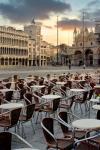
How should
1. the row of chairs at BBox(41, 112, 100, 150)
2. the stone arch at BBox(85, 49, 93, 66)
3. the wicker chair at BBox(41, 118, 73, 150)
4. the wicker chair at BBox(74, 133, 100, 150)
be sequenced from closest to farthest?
the wicker chair at BBox(74, 133, 100, 150)
the row of chairs at BBox(41, 112, 100, 150)
the wicker chair at BBox(41, 118, 73, 150)
the stone arch at BBox(85, 49, 93, 66)

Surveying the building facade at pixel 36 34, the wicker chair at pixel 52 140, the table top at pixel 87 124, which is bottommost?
the wicker chair at pixel 52 140

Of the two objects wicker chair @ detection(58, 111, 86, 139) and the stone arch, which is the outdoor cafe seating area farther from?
the stone arch

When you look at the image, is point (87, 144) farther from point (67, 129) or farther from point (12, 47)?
point (12, 47)

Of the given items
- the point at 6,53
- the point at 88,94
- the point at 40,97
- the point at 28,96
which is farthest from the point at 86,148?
→ the point at 6,53

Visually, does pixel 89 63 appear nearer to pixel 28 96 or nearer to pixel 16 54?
pixel 16 54

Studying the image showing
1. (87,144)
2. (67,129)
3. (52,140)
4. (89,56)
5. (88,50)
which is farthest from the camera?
(89,56)

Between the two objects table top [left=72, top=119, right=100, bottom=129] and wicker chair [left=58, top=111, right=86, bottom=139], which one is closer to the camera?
table top [left=72, top=119, right=100, bottom=129]

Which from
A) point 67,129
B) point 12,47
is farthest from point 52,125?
point 12,47

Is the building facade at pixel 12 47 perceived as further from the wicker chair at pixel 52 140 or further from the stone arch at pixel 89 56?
the wicker chair at pixel 52 140

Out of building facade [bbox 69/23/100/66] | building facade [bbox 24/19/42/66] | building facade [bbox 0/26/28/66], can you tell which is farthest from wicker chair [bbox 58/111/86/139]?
building facade [bbox 24/19/42/66]

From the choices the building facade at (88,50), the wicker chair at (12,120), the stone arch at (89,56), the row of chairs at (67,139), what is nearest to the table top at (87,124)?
the row of chairs at (67,139)

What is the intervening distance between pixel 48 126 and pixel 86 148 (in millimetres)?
1377

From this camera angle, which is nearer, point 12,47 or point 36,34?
point 12,47

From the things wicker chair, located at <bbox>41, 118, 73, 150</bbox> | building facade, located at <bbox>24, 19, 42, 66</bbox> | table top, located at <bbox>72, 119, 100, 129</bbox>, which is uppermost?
building facade, located at <bbox>24, 19, 42, 66</bbox>
